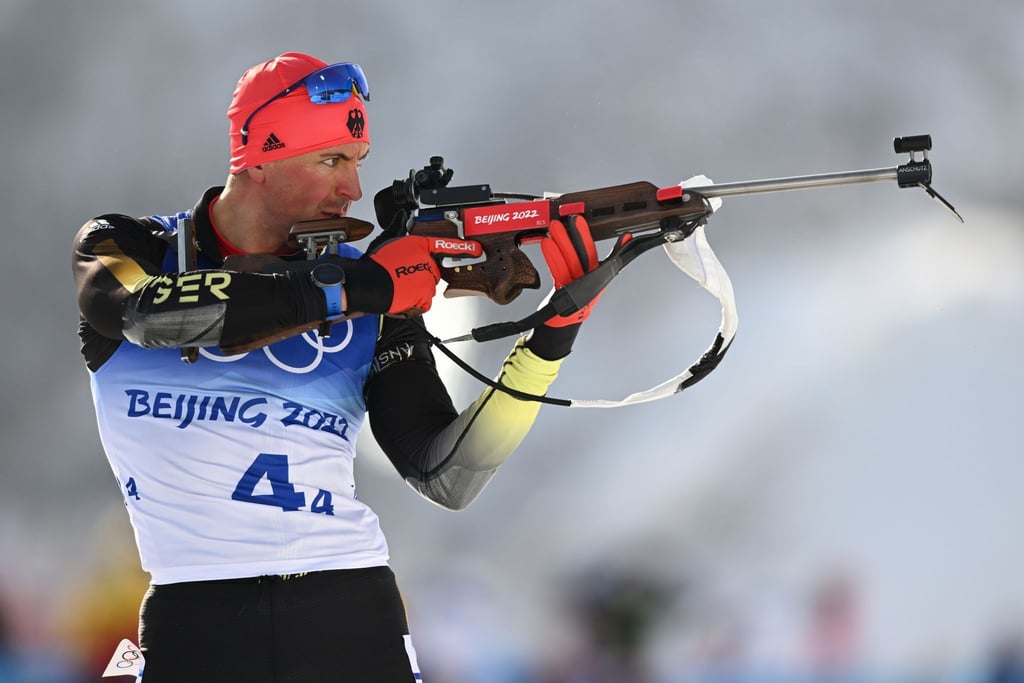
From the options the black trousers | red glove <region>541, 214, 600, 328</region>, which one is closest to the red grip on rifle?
red glove <region>541, 214, 600, 328</region>

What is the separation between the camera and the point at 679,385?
2621 mm

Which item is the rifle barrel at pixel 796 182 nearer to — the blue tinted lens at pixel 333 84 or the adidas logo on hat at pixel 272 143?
the blue tinted lens at pixel 333 84

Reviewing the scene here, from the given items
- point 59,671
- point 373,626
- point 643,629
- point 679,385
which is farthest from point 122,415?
point 59,671

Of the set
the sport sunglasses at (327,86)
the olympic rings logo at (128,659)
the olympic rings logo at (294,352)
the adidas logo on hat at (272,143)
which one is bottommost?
the olympic rings logo at (128,659)

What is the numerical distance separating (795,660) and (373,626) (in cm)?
260

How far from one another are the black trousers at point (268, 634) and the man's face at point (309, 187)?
799 millimetres

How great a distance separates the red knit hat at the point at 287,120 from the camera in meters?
2.57

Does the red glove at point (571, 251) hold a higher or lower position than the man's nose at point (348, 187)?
lower

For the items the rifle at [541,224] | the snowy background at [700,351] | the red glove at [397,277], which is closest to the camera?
the red glove at [397,277]

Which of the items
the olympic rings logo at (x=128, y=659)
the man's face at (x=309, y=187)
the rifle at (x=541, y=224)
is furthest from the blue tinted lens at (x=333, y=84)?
the olympic rings logo at (x=128, y=659)

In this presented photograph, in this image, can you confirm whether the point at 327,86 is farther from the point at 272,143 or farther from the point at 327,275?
the point at 327,275

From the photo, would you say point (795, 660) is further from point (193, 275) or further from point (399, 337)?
point (193, 275)

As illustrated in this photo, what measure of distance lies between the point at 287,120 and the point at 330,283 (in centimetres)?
54

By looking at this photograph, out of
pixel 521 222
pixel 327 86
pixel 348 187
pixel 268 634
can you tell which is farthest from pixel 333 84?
pixel 268 634
